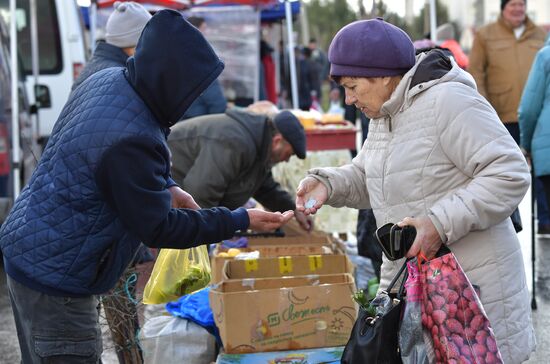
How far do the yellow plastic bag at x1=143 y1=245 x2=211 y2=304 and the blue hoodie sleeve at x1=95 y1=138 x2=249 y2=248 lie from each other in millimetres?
784

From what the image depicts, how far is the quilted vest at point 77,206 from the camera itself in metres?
2.55

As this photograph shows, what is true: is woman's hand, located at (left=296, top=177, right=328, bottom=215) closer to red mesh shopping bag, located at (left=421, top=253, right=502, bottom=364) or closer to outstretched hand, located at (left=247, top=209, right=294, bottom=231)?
outstretched hand, located at (left=247, top=209, right=294, bottom=231)

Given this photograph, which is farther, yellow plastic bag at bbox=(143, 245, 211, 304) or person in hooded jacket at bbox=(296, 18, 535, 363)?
yellow plastic bag at bbox=(143, 245, 211, 304)

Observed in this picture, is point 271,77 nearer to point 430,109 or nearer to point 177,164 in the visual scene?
point 177,164

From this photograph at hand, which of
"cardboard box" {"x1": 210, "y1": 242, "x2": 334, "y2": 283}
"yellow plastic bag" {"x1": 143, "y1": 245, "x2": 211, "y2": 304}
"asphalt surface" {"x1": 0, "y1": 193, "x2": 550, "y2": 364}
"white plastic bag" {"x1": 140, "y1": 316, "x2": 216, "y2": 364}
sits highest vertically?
"yellow plastic bag" {"x1": 143, "y1": 245, "x2": 211, "y2": 304}

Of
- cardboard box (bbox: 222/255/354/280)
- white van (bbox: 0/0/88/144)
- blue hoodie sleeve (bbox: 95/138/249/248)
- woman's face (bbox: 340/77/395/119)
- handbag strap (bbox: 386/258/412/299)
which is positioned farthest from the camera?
white van (bbox: 0/0/88/144)

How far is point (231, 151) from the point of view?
4984 mm

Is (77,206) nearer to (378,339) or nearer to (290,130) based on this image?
(378,339)

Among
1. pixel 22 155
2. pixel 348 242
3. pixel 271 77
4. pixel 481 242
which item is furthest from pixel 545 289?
pixel 271 77

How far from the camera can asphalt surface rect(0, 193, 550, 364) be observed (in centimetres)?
491

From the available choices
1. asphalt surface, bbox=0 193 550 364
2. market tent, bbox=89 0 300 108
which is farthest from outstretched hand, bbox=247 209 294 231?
market tent, bbox=89 0 300 108

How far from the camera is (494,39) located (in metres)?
7.62

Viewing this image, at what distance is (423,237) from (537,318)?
3067 mm

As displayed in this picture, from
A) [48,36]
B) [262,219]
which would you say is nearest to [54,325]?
[262,219]
